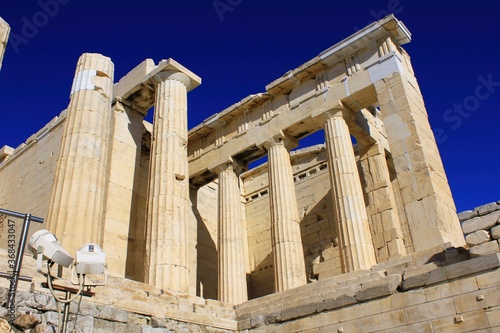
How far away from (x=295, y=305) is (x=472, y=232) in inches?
179

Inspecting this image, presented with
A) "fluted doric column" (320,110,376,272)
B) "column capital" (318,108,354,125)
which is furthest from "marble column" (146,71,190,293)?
"column capital" (318,108,354,125)

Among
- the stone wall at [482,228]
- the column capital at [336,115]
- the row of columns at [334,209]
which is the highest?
the column capital at [336,115]

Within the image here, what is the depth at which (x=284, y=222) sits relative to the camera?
16984 mm

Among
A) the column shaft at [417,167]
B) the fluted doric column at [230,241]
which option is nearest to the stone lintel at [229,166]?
the fluted doric column at [230,241]

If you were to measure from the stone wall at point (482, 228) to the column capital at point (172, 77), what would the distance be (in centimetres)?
1175

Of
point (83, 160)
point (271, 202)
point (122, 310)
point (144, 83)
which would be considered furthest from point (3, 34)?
point (271, 202)

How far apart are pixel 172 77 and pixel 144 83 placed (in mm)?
1428

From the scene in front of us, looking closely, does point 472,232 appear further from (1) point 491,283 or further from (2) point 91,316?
(2) point 91,316

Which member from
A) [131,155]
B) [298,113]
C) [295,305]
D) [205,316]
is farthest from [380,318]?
[131,155]

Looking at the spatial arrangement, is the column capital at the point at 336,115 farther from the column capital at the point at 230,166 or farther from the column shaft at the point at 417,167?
the column capital at the point at 230,166

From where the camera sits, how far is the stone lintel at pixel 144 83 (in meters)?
18.0

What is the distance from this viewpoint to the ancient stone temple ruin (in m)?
10.1

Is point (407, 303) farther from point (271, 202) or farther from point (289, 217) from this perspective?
point (271, 202)

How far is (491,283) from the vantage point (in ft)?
28.9
